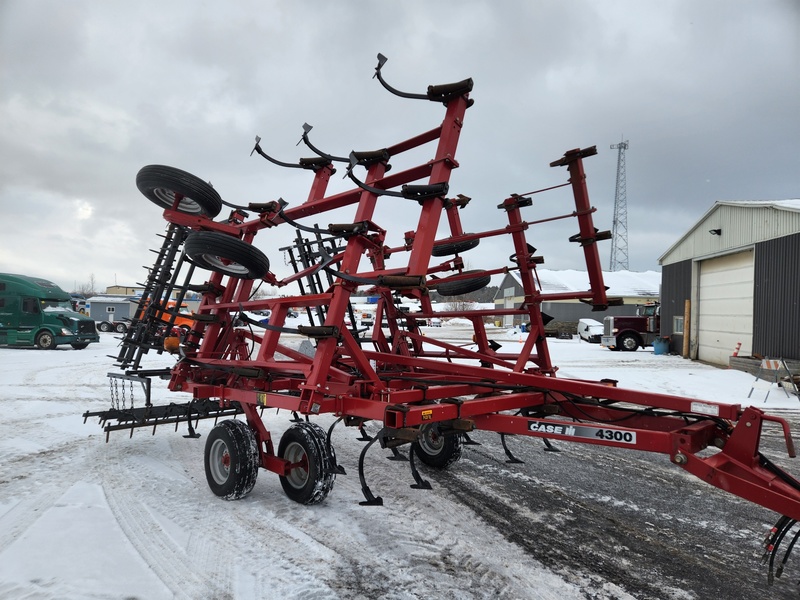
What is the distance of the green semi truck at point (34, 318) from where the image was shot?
726 inches

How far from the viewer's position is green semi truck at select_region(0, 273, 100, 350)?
18438 millimetres

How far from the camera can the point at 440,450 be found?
5.30 meters

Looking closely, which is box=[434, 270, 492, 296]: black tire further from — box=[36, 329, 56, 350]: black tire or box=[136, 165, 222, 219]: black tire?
box=[36, 329, 56, 350]: black tire

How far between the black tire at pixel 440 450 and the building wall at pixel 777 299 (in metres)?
12.1

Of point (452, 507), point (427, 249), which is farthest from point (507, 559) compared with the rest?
point (427, 249)

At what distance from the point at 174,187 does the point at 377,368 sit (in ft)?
10.1

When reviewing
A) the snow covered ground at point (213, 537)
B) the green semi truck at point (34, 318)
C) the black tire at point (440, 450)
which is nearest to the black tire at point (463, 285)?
the black tire at point (440, 450)

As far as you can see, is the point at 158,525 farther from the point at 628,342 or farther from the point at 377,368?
the point at 628,342

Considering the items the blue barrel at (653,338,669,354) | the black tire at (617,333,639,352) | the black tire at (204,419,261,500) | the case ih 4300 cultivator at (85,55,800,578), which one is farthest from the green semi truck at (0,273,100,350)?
the blue barrel at (653,338,669,354)

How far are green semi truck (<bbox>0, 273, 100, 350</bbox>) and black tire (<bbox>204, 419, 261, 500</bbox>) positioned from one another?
18579mm

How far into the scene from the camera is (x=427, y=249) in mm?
3590

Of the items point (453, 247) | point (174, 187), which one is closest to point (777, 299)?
point (453, 247)

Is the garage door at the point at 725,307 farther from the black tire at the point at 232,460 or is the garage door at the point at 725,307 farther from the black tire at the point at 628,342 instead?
the black tire at the point at 232,460

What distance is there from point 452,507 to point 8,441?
17.7 feet
